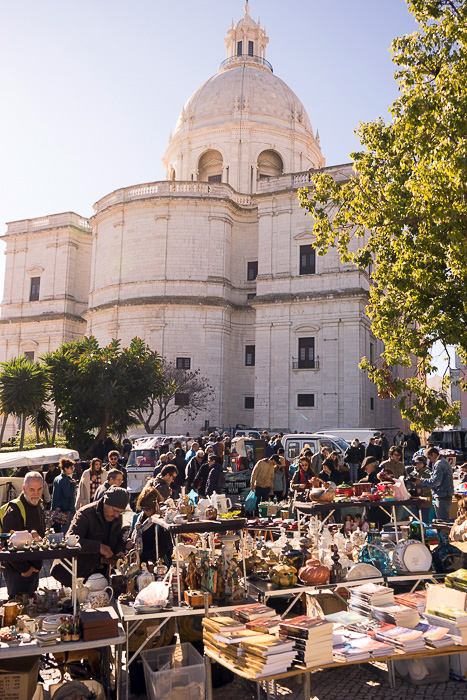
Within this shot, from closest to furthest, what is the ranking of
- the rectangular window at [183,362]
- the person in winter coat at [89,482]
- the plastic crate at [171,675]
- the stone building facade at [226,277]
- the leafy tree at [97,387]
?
the plastic crate at [171,675] < the person in winter coat at [89,482] < the leafy tree at [97,387] < the stone building facade at [226,277] < the rectangular window at [183,362]

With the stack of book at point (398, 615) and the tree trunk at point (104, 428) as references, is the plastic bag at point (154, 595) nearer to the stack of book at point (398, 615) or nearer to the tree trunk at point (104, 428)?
the stack of book at point (398, 615)

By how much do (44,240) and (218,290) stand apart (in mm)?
15751

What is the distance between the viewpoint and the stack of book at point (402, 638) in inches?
198

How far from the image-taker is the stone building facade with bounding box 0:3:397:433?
30938mm

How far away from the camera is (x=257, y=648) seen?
4598mm

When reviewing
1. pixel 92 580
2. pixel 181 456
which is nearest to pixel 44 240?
pixel 181 456

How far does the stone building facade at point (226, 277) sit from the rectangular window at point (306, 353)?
0.07 metres

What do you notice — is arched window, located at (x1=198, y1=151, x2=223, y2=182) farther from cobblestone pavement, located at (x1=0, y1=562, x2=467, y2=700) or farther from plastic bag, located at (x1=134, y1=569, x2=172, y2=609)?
cobblestone pavement, located at (x1=0, y1=562, x2=467, y2=700)

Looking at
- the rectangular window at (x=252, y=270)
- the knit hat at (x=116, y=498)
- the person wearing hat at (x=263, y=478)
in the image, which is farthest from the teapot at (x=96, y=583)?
the rectangular window at (x=252, y=270)

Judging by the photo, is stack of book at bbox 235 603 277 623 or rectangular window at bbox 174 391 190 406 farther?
rectangular window at bbox 174 391 190 406

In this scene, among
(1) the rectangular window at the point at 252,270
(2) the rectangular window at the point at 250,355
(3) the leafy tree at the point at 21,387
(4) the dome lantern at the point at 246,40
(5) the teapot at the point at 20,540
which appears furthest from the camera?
(4) the dome lantern at the point at 246,40

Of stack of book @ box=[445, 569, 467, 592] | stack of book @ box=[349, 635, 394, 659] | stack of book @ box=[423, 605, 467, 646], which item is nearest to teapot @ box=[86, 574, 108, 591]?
stack of book @ box=[349, 635, 394, 659]

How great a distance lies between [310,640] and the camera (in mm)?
4695

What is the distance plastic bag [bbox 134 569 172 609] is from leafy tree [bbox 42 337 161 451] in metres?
16.7
